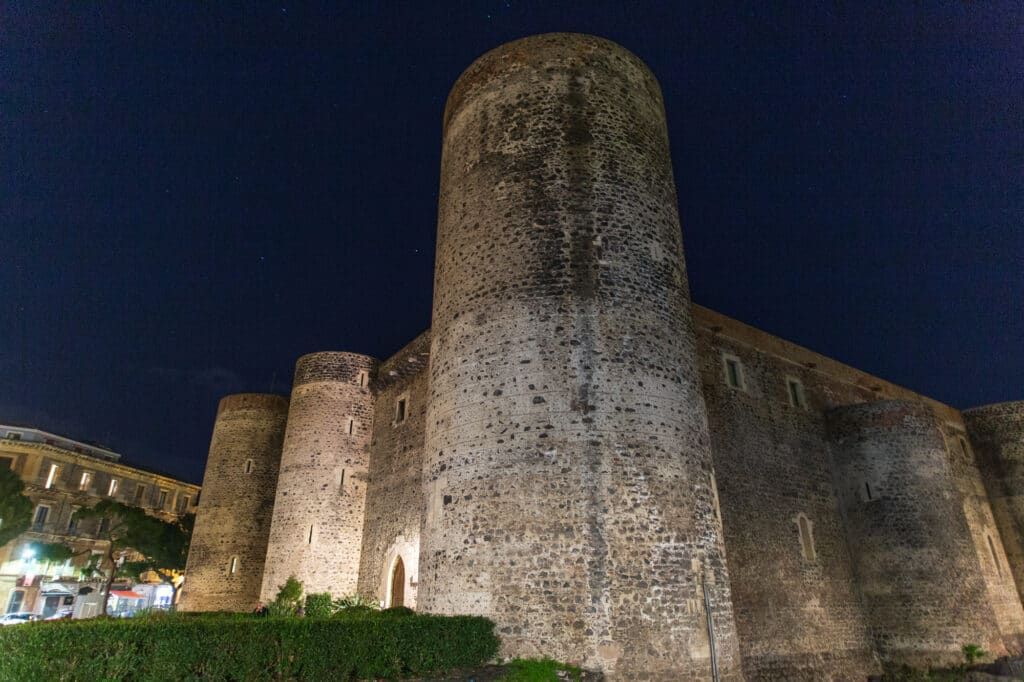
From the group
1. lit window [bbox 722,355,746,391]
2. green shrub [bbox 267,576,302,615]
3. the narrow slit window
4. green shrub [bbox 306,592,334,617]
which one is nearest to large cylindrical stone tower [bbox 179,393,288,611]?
green shrub [bbox 267,576,302,615]

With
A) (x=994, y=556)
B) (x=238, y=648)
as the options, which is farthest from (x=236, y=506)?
(x=994, y=556)

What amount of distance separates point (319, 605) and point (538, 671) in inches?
434

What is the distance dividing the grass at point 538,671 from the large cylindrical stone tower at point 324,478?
42.8ft

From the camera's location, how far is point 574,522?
32.0 feet

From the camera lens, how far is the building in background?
35.6m

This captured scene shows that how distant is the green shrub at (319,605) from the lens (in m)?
17.4

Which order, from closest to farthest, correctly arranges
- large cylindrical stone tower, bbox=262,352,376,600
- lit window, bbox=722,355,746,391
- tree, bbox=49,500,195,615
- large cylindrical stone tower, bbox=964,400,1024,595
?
lit window, bbox=722,355,746,391 < large cylindrical stone tower, bbox=262,352,376,600 < large cylindrical stone tower, bbox=964,400,1024,595 < tree, bbox=49,500,195,615

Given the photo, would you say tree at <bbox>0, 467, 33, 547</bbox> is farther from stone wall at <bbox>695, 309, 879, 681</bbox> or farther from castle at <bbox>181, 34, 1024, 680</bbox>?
stone wall at <bbox>695, 309, 879, 681</bbox>

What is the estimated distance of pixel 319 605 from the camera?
17.7m

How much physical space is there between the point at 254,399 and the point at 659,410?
2271 cm

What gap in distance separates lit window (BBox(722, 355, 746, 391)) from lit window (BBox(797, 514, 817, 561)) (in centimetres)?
423

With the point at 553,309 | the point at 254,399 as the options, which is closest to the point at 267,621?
the point at 553,309

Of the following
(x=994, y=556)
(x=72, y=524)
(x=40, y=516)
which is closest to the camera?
(x=994, y=556)

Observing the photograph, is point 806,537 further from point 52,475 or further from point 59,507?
point 52,475
